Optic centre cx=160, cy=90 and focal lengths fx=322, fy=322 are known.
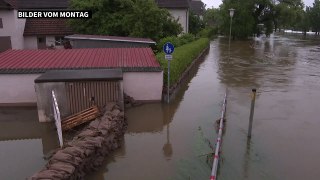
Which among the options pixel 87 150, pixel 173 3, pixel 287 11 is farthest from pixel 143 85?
pixel 287 11

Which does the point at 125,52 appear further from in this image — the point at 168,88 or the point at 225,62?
the point at 225,62

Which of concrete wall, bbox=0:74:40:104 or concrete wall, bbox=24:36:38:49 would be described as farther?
concrete wall, bbox=24:36:38:49

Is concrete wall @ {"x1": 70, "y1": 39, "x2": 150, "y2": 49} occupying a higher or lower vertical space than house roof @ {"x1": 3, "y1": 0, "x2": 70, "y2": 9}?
lower

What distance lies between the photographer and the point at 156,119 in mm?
12359

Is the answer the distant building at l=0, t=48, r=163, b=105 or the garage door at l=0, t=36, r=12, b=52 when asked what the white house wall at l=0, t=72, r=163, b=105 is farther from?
the garage door at l=0, t=36, r=12, b=52

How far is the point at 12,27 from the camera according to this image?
25.5 metres

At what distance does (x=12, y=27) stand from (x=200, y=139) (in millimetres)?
21140

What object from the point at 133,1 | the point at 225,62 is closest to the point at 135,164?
the point at 225,62

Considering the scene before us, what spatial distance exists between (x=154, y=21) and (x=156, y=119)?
14.1 metres

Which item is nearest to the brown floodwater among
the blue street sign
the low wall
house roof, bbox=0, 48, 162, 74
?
the low wall

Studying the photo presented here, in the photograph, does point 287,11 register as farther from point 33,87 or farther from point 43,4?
point 33,87

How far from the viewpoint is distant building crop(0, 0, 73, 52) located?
2495 centimetres

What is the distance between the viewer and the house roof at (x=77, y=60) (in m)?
13.7

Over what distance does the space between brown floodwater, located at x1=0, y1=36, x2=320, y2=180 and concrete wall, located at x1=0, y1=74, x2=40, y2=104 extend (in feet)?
1.75
